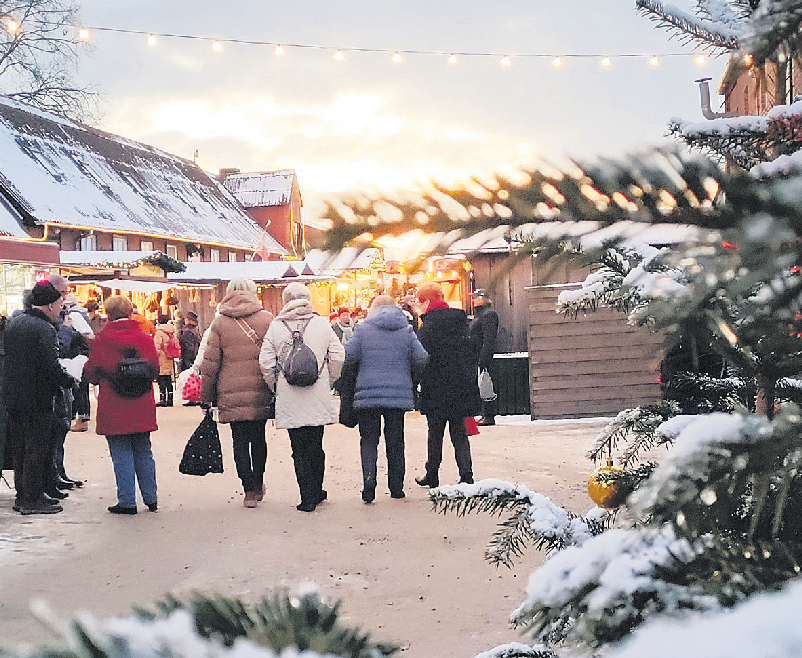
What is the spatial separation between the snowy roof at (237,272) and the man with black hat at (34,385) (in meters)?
16.1

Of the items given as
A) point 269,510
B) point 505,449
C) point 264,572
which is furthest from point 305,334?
point 505,449

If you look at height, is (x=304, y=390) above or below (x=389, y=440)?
above

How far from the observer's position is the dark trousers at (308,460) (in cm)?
654

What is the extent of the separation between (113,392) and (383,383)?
2.13 m

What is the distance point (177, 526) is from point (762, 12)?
608 cm

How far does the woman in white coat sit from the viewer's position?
6586 mm

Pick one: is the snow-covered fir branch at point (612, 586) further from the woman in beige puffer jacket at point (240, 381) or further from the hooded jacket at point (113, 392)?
the hooded jacket at point (113, 392)

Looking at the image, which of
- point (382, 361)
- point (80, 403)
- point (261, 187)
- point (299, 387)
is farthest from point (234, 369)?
point (261, 187)

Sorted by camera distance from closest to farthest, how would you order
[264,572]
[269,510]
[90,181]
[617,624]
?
1. [617,624]
2. [264,572]
3. [269,510]
4. [90,181]

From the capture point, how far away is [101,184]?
2741cm

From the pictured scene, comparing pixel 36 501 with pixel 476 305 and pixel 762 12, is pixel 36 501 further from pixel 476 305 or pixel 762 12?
pixel 762 12

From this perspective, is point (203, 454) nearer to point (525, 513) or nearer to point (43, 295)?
point (43, 295)

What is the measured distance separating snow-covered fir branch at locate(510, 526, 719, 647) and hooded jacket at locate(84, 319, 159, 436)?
20.1 feet

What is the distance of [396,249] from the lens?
2.51ft
